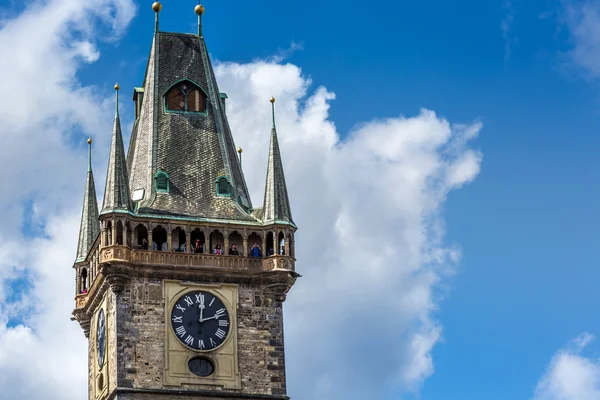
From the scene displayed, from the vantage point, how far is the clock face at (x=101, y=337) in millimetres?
78075

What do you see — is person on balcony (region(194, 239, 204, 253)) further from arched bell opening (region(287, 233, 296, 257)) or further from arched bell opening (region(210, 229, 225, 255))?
arched bell opening (region(287, 233, 296, 257))

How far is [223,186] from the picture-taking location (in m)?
80.9

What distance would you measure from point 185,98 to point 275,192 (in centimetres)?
664

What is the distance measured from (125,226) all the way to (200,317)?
477 centimetres

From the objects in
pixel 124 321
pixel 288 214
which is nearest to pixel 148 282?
pixel 124 321

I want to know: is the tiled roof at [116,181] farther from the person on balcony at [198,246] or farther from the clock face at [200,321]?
the clock face at [200,321]

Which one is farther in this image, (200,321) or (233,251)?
(233,251)

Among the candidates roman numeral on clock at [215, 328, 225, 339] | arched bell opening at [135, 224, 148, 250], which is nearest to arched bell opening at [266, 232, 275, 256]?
roman numeral on clock at [215, 328, 225, 339]

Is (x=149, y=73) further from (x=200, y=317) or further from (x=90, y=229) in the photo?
(x=200, y=317)

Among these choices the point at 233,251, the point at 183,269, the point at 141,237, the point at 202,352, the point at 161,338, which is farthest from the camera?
the point at 233,251

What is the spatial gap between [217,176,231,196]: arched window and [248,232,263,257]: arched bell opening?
257 centimetres

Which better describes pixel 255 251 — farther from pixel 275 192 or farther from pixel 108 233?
pixel 108 233

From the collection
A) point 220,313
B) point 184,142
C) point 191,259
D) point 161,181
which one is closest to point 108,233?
point 191,259

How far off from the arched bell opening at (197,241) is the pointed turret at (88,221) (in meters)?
5.91
